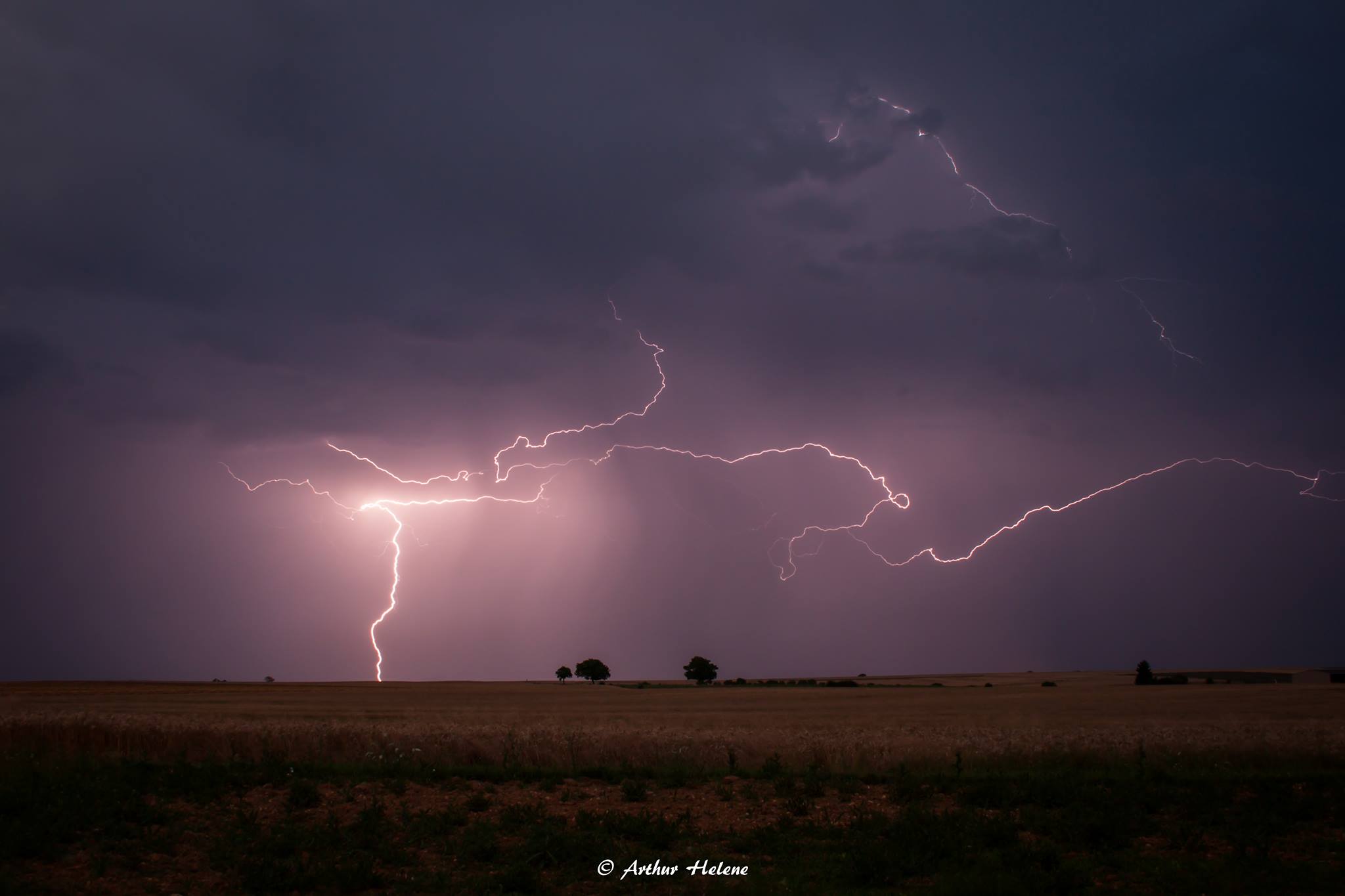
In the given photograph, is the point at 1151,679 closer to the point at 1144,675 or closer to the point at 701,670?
the point at 1144,675

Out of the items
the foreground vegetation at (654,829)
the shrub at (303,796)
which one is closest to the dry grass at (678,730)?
the foreground vegetation at (654,829)

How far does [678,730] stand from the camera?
61.9 ft

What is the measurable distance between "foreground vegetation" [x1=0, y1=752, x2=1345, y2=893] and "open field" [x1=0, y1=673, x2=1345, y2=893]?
1.4 inches

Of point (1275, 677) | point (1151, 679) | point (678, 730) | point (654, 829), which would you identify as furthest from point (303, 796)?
Result: point (1275, 677)

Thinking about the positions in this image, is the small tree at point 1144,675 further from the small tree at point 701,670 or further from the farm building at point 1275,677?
the small tree at point 701,670

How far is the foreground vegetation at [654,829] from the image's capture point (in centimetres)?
790

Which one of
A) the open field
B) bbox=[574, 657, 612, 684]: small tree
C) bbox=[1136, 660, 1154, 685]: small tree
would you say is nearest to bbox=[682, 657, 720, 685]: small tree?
bbox=[574, 657, 612, 684]: small tree

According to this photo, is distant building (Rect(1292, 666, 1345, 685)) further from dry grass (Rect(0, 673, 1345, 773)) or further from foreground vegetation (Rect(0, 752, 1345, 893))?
foreground vegetation (Rect(0, 752, 1345, 893))

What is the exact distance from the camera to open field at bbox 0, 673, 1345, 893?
798cm

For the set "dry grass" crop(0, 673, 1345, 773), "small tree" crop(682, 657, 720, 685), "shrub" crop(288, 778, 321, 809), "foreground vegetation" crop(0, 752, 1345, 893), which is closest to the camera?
"foreground vegetation" crop(0, 752, 1345, 893)

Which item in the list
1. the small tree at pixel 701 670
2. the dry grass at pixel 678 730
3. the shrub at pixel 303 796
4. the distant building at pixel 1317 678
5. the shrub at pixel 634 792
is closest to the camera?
the shrub at pixel 303 796

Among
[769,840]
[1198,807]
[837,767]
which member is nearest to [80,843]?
[769,840]

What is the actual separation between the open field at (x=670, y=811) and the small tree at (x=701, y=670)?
8565 centimetres

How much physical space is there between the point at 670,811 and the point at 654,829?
1.07m
